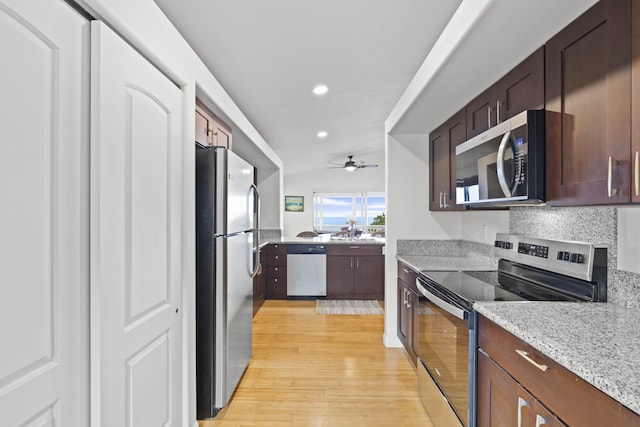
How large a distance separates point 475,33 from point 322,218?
823 centimetres

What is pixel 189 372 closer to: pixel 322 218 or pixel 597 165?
pixel 597 165

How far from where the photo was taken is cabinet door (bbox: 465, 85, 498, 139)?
78.2 inches

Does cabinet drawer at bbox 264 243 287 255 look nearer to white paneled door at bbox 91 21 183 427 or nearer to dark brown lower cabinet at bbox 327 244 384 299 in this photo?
dark brown lower cabinet at bbox 327 244 384 299

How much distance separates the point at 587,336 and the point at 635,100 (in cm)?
75

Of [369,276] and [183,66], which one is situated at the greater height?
[183,66]

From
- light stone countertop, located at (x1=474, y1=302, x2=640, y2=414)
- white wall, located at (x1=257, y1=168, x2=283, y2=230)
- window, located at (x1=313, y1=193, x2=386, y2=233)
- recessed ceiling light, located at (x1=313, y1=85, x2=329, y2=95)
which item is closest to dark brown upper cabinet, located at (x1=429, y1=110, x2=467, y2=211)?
recessed ceiling light, located at (x1=313, y1=85, x2=329, y2=95)

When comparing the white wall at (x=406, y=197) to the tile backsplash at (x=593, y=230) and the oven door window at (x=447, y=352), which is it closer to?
the oven door window at (x=447, y=352)

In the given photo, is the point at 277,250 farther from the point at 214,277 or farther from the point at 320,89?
the point at 214,277

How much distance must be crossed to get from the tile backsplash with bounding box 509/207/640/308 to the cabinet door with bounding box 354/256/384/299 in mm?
2867

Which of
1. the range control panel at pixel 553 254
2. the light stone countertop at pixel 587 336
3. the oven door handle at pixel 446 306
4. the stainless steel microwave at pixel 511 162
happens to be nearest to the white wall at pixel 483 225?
the range control panel at pixel 553 254

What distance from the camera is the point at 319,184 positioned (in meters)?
9.45

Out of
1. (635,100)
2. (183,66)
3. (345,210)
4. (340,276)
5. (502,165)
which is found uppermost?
(183,66)

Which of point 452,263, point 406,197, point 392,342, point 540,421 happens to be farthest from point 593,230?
point 392,342

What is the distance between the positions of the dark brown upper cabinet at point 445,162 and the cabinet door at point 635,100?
1.33m
